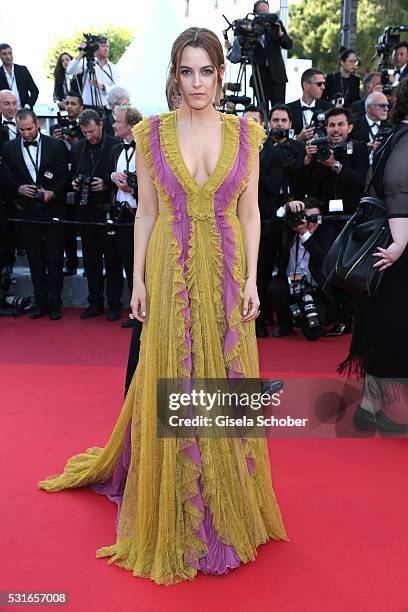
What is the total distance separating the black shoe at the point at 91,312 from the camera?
23.1 ft

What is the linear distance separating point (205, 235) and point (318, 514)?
1.28 meters

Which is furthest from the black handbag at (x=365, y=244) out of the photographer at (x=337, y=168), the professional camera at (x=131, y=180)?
the professional camera at (x=131, y=180)

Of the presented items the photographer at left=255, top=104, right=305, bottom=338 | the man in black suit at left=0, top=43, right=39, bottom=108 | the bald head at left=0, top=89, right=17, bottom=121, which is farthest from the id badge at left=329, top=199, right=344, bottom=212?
the man in black suit at left=0, top=43, right=39, bottom=108

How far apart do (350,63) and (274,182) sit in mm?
3720

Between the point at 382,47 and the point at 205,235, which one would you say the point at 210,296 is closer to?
the point at 205,235

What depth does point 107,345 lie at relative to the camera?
6184mm

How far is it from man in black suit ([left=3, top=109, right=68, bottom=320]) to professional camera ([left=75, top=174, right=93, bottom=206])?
18 centimetres

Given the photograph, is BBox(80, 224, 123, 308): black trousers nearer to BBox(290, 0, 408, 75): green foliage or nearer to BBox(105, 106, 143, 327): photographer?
BBox(105, 106, 143, 327): photographer

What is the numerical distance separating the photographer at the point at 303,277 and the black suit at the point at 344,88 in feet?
11.7

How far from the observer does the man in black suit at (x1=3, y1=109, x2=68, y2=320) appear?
6988mm

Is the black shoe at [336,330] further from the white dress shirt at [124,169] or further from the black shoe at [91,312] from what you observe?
the black shoe at [91,312]

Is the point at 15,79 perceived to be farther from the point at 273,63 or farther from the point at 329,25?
the point at 329,25

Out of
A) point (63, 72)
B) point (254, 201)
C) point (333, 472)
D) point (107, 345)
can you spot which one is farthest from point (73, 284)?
point (254, 201)

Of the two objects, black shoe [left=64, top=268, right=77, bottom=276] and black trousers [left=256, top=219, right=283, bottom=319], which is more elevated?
black trousers [left=256, top=219, right=283, bottom=319]
